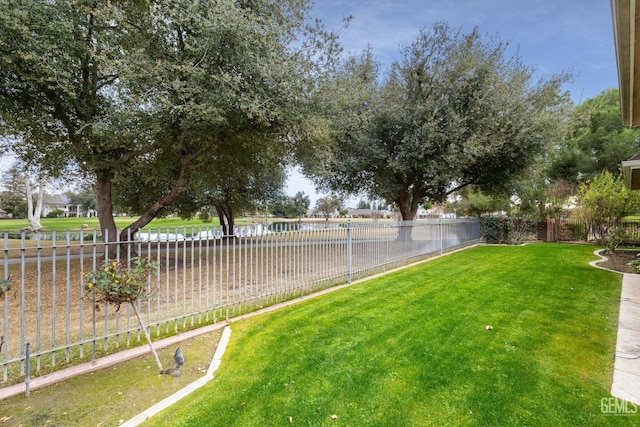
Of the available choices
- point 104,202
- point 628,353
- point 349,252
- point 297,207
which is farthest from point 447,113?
point 297,207

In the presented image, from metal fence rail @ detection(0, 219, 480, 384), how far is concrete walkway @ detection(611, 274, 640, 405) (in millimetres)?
4884

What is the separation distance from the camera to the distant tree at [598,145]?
65.8ft

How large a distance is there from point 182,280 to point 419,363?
5.62m

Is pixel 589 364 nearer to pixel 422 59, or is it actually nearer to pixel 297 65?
pixel 297 65

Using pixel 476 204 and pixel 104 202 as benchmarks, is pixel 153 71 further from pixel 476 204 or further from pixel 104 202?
pixel 476 204

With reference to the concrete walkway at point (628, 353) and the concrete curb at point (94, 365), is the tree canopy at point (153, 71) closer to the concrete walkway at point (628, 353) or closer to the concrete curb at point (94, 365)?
the concrete curb at point (94, 365)

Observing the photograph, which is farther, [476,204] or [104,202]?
A: [476,204]

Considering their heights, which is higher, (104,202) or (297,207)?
(297,207)

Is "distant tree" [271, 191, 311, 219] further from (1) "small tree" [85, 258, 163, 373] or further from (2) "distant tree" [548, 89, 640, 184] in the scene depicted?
(1) "small tree" [85, 258, 163, 373]

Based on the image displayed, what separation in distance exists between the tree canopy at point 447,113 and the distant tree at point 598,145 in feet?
29.7

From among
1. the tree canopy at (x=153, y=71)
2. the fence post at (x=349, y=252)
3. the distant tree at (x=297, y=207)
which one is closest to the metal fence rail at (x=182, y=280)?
the fence post at (x=349, y=252)

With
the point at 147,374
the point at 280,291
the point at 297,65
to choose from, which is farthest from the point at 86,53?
the point at 147,374

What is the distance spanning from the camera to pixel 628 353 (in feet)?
12.7

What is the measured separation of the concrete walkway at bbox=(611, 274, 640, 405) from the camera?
312 centimetres
